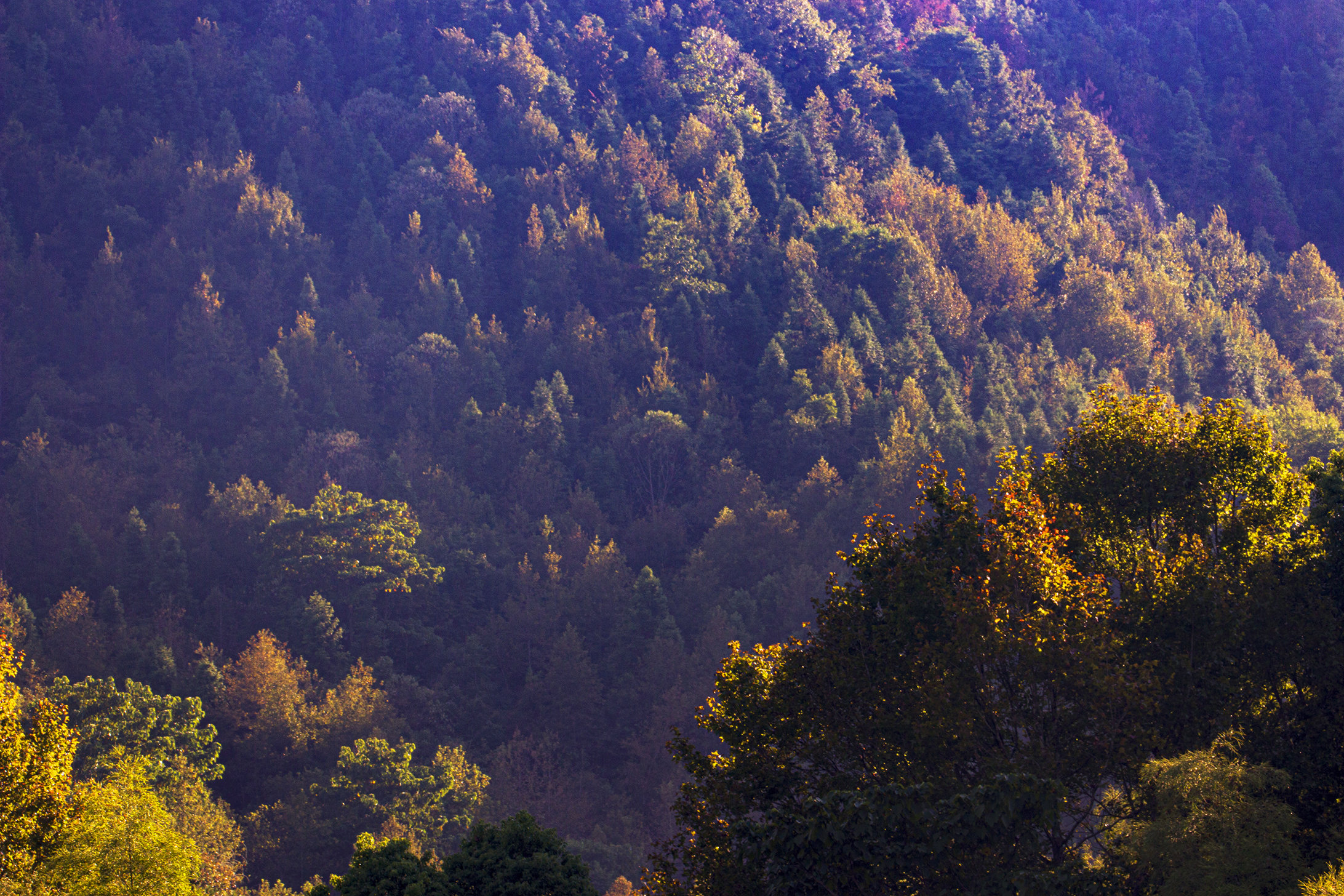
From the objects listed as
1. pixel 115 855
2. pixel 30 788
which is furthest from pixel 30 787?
pixel 115 855

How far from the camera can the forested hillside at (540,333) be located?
58.5 m

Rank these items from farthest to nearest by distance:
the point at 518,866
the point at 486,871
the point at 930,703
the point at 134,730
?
the point at 134,730
the point at 486,871
the point at 518,866
the point at 930,703

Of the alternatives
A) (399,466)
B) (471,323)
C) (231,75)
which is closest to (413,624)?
(399,466)

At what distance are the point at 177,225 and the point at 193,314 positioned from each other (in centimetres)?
1166

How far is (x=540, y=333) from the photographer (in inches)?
3659

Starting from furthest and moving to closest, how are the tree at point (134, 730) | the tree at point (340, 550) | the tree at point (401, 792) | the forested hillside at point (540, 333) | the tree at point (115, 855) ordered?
the tree at point (340, 550) < the forested hillside at point (540, 333) < the tree at point (401, 792) < the tree at point (134, 730) < the tree at point (115, 855)

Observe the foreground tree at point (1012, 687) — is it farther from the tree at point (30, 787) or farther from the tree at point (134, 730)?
the tree at point (134, 730)

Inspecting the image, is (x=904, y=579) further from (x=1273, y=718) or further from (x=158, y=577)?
(x=158, y=577)

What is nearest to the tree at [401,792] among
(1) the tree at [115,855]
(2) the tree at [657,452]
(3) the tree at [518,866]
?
(1) the tree at [115,855]

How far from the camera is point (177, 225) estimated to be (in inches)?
3937

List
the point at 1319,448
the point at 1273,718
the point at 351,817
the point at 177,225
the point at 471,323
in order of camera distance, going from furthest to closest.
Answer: the point at 177,225, the point at 471,323, the point at 1319,448, the point at 351,817, the point at 1273,718

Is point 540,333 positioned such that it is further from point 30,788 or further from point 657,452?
point 30,788

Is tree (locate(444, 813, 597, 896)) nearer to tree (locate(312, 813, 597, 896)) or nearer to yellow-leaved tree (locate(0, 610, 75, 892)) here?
tree (locate(312, 813, 597, 896))

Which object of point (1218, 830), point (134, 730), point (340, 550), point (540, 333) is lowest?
point (1218, 830)
